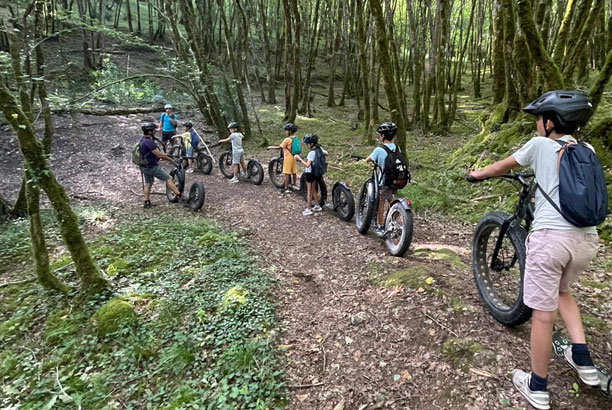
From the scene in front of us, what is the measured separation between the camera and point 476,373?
8.58 feet

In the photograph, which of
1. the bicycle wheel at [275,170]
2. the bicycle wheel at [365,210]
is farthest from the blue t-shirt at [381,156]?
the bicycle wheel at [275,170]

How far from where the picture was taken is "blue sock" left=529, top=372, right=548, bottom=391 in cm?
225

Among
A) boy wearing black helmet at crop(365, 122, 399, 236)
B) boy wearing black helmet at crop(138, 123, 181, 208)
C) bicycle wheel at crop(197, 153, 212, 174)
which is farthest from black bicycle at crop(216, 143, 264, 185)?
boy wearing black helmet at crop(365, 122, 399, 236)

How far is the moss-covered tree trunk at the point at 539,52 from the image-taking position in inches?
221

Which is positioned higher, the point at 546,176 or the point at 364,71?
the point at 364,71

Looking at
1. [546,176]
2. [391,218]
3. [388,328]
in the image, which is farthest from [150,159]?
[546,176]

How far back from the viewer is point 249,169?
32.7 ft

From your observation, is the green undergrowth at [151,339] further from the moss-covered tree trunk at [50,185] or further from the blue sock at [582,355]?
the blue sock at [582,355]

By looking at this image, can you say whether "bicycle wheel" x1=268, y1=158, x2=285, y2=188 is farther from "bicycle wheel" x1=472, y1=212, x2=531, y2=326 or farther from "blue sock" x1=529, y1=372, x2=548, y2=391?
"blue sock" x1=529, y1=372, x2=548, y2=391

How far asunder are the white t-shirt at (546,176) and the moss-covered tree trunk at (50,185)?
4914 millimetres

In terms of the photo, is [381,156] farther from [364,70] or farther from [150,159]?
[364,70]

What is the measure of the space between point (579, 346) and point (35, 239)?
591 cm

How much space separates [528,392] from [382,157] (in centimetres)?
341

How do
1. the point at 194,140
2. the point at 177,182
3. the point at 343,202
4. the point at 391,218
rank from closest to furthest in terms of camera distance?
the point at 391,218 → the point at 343,202 → the point at 177,182 → the point at 194,140
